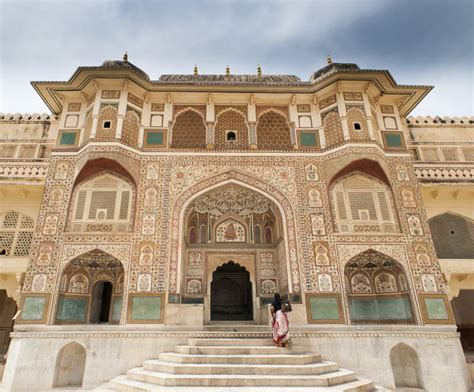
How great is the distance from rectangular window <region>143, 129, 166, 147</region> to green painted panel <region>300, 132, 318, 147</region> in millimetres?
4443

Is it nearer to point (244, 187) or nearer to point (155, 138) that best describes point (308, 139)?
point (244, 187)

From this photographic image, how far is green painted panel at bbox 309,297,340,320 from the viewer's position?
8641 millimetres

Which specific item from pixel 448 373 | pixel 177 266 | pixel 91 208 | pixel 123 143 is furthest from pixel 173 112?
pixel 448 373

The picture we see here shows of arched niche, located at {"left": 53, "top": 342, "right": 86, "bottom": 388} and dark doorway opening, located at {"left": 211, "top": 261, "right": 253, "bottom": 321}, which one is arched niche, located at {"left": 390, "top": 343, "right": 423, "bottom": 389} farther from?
arched niche, located at {"left": 53, "top": 342, "right": 86, "bottom": 388}

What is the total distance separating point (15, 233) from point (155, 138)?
16.8 ft

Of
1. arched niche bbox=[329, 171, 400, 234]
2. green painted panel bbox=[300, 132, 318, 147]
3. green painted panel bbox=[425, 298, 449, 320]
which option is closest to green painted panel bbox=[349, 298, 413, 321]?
green painted panel bbox=[425, 298, 449, 320]

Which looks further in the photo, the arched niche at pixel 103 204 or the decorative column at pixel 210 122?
the decorative column at pixel 210 122

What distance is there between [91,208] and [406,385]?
9.35 meters

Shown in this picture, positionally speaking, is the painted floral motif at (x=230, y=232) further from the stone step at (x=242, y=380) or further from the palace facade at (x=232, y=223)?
the stone step at (x=242, y=380)

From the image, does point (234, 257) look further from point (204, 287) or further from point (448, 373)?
point (448, 373)

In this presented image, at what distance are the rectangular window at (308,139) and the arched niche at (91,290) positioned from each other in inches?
263

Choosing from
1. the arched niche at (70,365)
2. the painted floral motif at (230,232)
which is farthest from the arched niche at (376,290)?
the arched niche at (70,365)

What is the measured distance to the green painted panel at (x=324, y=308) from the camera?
864 cm

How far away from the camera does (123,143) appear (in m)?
10.1
